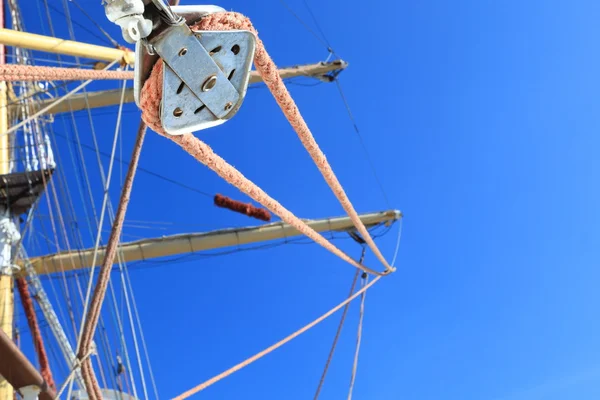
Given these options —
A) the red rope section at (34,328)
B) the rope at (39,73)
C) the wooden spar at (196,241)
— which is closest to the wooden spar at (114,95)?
the wooden spar at (196,241)

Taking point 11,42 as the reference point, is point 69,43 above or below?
above

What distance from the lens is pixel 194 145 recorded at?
201cm

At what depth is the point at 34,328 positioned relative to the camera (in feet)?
40.6

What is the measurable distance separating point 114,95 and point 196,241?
4171 mm

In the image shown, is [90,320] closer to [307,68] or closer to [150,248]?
[150,248]

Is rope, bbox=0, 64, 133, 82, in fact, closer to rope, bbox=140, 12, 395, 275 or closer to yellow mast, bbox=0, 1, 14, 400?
rope, bbox=140, 12, 395, 275

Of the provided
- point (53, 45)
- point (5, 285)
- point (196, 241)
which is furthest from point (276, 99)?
point (196, 241)

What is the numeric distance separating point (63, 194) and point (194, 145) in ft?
31.8

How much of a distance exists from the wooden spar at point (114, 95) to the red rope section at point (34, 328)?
3.44 meters

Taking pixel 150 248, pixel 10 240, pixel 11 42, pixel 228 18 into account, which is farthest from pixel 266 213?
pixel 228 18

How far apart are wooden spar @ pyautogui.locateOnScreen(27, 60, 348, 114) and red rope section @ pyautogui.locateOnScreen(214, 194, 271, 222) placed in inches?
96.5

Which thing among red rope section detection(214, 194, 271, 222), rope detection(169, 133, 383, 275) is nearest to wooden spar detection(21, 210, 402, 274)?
red rope section detection(214, 194, 271, 222)

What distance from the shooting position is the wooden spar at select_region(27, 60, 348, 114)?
577 inches

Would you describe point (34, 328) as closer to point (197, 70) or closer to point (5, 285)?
point (5, 285)
